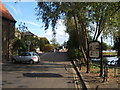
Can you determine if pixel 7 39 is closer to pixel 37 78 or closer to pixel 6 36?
pixel 6 36

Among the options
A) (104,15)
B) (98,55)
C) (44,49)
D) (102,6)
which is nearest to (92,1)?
(102,6)

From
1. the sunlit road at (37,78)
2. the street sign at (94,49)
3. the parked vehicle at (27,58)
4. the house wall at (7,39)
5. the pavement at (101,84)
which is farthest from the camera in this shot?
the house wall at (7,39)

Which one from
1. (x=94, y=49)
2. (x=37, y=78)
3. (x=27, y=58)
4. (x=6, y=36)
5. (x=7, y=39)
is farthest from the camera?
(x=7, y=39)

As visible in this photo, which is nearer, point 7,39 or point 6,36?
point 6,36

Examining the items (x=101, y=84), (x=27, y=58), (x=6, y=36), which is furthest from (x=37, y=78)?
(x=6, y=36)

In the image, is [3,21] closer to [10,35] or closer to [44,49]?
[10,35]

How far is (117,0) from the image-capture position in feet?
29.2

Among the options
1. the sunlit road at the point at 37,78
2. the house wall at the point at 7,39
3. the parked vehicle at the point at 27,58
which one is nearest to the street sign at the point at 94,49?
the sunlit road at the point at 37,78

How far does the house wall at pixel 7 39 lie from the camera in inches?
981

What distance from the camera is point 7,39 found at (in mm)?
25922

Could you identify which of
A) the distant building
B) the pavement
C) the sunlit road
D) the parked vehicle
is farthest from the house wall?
the pavement

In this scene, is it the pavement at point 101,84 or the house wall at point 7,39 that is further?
the house wall at point 7,39

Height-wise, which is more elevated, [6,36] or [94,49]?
[6,36]

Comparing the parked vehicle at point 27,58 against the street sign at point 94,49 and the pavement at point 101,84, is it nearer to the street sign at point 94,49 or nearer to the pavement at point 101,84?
the street sign at point 94,49
